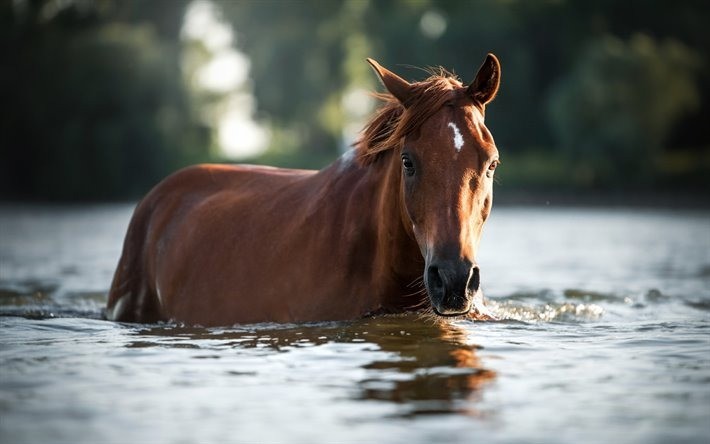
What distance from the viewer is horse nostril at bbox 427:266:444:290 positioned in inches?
213

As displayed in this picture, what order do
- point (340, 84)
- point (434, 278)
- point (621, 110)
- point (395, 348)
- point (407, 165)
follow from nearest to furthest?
1. point (434, 278)
2. point (407, 165)
3. point (395, 348)
4. point (621, 110)
5. point (340, 84)

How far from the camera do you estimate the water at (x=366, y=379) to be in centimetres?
435

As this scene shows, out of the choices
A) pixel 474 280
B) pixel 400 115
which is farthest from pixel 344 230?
pixel 474 280

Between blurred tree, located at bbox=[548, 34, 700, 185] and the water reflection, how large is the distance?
3413 cm

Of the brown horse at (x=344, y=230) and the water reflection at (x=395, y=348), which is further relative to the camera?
the brown horse at (x=344, y=230)

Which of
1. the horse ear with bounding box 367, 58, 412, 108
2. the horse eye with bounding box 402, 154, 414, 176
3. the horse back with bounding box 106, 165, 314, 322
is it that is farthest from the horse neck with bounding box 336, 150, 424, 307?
the horse back with bounding box 106, 165, 314, 322

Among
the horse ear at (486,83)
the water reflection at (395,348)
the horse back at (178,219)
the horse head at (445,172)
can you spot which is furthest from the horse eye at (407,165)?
the horse back at (178,219)

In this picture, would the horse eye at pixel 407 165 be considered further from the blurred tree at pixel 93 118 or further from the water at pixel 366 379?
the blurred tree at pixel 93 118

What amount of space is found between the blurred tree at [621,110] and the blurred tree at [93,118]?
1442cm

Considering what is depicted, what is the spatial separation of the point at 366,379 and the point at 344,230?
1.33 metres

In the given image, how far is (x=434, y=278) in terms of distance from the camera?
17.9 feet

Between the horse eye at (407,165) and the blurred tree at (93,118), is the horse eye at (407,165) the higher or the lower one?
the lower one

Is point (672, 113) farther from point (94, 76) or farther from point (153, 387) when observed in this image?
point (153, 387)

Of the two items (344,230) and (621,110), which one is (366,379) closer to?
(344,230)
